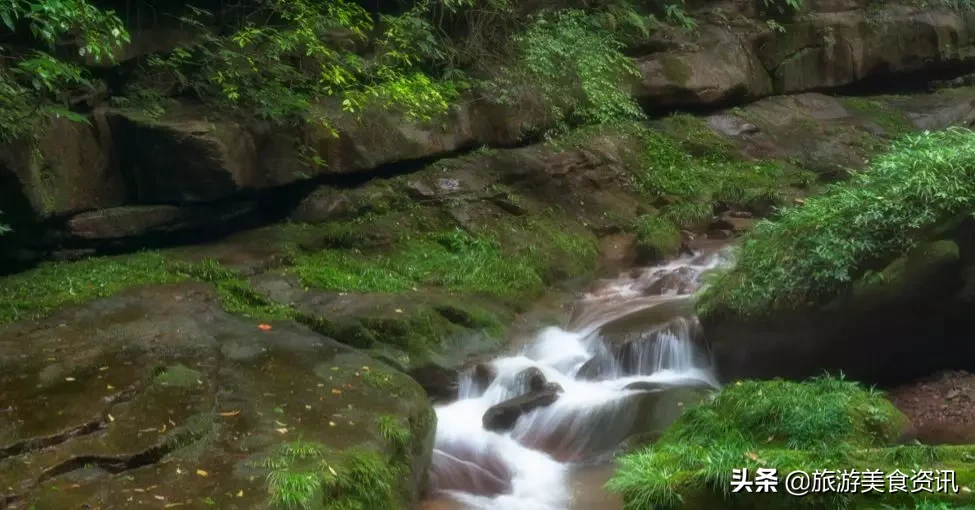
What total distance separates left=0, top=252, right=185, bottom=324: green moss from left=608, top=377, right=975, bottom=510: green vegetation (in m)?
5.93

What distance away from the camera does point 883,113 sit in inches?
740

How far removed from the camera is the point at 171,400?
6.84 m

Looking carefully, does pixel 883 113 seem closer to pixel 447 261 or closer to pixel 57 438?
pixel 447 261

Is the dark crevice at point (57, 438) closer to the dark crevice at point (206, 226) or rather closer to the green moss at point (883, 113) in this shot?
the dark crevice at point (206, 226)

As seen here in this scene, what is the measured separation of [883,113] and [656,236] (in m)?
8.51

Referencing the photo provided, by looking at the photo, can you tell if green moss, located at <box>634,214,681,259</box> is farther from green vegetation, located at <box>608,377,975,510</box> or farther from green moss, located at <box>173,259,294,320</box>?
green moss, located at <box>173,259,294,320</box>

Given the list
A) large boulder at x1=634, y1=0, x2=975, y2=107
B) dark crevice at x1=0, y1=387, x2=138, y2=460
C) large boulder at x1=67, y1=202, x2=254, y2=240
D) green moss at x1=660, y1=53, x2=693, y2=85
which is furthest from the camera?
large boulder at x1=634, y1=0, x2=975, y2=107

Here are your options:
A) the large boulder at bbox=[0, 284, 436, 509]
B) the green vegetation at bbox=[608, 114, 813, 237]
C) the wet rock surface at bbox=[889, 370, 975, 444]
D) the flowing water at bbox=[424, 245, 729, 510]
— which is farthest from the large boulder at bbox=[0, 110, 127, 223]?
the wet rock surface at bbox=[889, 370, 975, 444]

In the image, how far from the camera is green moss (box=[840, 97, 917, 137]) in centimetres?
1819

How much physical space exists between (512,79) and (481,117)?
3.19ft

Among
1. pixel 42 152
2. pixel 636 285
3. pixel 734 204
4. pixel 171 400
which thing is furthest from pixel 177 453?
pixel 734 204

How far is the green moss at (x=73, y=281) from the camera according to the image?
855cm

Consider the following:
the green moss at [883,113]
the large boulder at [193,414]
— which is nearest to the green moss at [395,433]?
the large boulder at [193,414]

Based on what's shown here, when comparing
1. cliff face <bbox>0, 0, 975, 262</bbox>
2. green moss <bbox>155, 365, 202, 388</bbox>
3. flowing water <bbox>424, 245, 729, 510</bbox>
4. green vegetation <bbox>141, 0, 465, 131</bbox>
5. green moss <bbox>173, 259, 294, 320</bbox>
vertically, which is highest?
green vegetation <bbox>141, 0, 465, 131</bbox>
